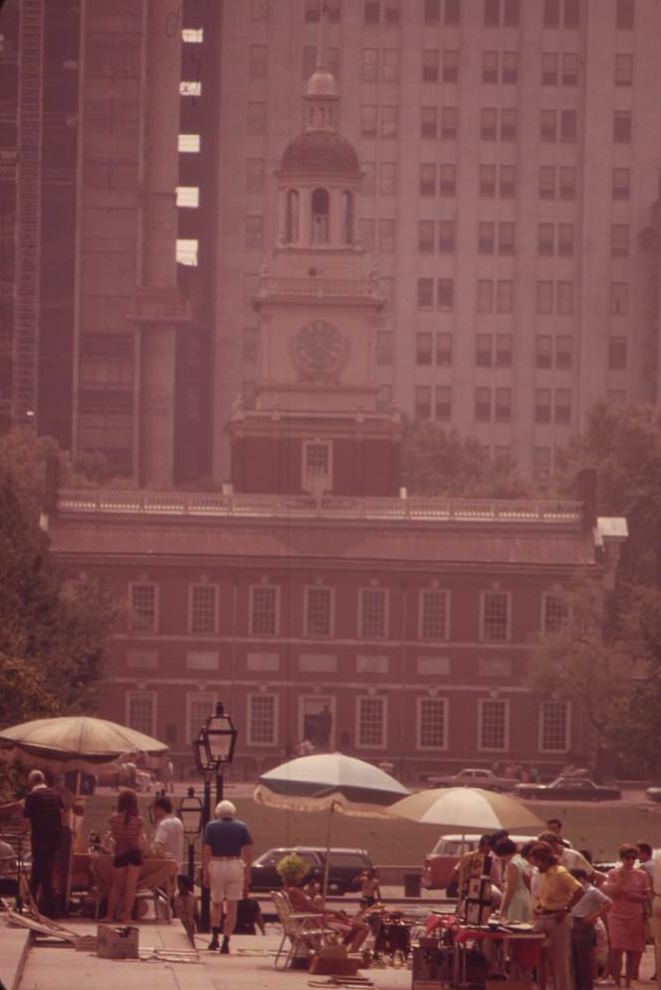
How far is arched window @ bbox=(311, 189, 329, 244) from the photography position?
132875mm

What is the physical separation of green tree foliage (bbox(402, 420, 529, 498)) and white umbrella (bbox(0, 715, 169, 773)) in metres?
127

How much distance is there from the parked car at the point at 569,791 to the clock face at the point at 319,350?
1030 inches

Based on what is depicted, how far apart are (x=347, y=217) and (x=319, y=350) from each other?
15.1ft

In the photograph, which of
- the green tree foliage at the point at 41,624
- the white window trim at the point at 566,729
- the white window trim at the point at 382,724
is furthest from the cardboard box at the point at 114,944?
the white window trim at the point at 566,729

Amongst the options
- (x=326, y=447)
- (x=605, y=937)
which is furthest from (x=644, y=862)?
(x=326, y=447)

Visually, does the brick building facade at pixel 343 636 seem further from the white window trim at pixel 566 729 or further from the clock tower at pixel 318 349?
the clock tower at pixel 318 349

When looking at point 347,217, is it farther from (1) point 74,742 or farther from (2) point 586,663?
(1) point 74,742

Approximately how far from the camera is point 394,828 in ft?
304

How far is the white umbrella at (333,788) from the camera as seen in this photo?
155 feet

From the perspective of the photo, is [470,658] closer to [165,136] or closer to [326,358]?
[326,358]

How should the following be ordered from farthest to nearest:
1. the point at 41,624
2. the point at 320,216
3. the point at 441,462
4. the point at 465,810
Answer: the point at 441,462 < the point at 320,216 < the point at 41,624 < the point at 465,810

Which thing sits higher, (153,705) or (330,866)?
(330,866)

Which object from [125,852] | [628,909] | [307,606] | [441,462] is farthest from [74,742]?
[441,462]

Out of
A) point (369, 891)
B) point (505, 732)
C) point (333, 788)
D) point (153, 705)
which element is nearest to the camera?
point (333, 788)
